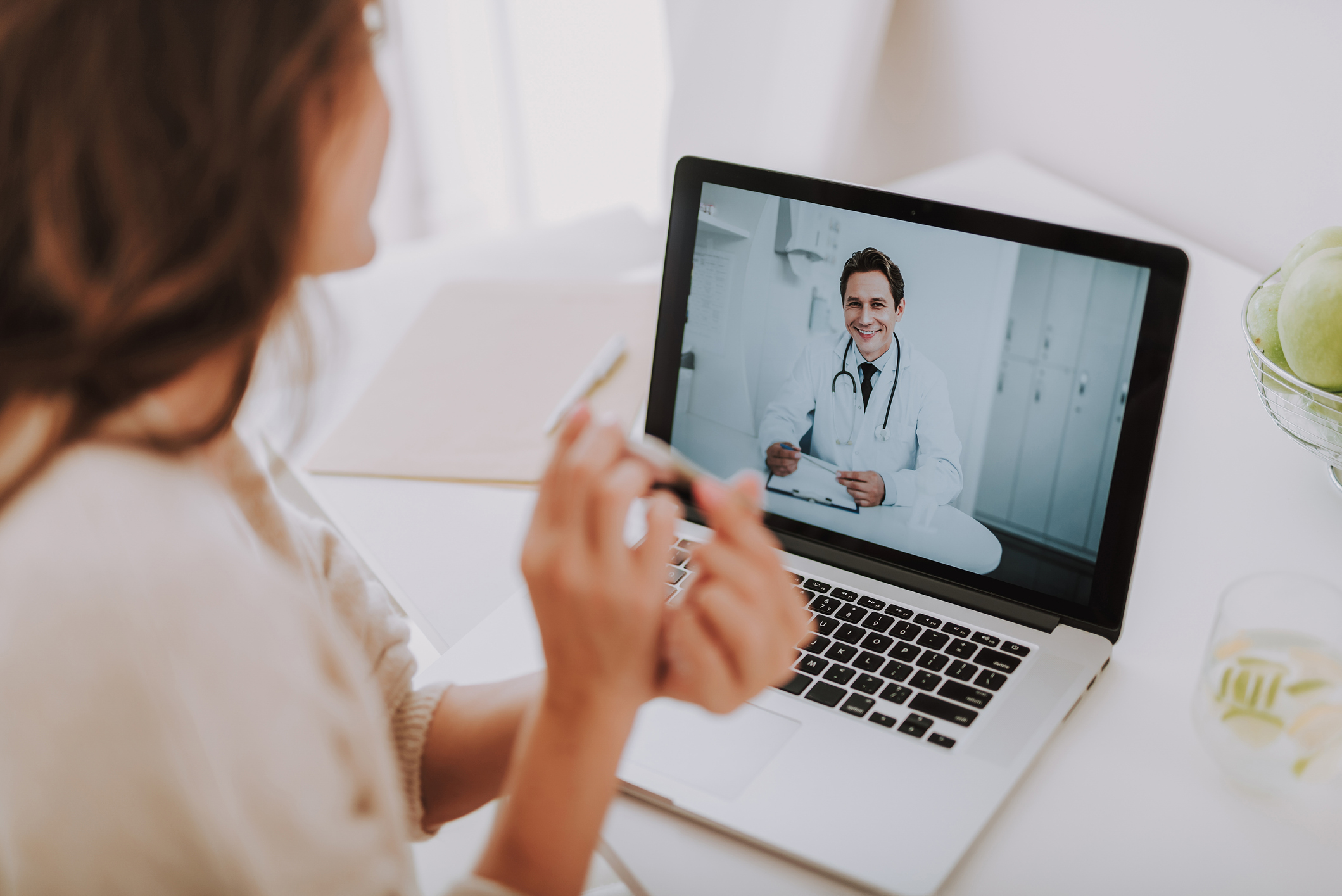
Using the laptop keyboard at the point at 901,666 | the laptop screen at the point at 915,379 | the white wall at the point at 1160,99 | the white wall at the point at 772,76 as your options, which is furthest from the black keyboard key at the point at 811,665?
the white wall at the point at 772,76

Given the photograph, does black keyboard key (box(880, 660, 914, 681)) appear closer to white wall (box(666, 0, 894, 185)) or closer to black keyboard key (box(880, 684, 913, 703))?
black keyboard key (box(880, 684, 913, 703))

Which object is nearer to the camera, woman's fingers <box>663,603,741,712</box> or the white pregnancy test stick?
woman's fingers <box>663,603,741,712</box>

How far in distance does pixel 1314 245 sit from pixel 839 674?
43 centimetres

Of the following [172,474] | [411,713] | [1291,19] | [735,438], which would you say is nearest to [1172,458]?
[735,438]

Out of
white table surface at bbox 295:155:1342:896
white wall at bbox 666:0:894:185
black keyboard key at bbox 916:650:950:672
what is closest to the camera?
white table surface at bbox 295:155:1342:896

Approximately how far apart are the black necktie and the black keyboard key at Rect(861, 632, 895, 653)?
0.15 meters

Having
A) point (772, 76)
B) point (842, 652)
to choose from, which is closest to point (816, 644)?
point (842, 652)

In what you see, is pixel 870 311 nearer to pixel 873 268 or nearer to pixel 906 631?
pixel 873 268

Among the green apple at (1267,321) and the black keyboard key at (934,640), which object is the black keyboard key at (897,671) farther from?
the green apple at (1267,321)

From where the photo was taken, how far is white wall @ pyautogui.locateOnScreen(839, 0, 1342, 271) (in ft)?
3.10

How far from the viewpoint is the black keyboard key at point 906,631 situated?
0.61 m

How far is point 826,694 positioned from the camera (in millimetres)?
573

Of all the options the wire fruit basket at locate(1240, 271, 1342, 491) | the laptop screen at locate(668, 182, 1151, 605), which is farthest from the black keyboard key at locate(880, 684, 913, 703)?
the wire fruit basket at locate(1240, 271, 1342, 491)

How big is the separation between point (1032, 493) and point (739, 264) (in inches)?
9.7
